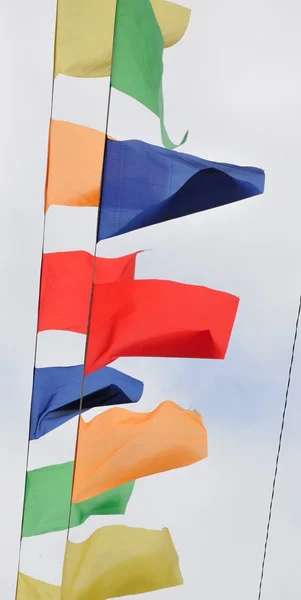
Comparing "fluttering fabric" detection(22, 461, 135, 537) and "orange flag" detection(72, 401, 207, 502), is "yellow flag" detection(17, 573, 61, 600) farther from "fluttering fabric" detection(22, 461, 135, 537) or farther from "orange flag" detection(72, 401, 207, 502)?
"orange flag" detection(72, 401, 207, 502)

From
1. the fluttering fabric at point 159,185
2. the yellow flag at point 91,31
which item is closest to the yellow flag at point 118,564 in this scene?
the fluttering fabric at point 159,185

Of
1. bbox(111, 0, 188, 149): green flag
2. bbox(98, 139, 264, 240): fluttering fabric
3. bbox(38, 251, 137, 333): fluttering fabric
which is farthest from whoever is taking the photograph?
bbox(38, 251, 137, 333): fluttering fabric

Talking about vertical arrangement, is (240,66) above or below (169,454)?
above

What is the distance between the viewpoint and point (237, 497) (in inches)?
265

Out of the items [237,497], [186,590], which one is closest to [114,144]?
[237,497]

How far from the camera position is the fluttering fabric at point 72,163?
5.59m

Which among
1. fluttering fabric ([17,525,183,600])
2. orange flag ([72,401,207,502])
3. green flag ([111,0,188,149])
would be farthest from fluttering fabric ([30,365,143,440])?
green flag ([111,0,188,149])

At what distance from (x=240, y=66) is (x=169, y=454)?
2.78 metres

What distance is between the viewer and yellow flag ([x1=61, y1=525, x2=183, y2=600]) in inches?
224

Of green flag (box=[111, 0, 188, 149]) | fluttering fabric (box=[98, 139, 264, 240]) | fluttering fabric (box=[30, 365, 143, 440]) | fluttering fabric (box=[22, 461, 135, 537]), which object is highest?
green flag (box=[111, 0, 188, 149])

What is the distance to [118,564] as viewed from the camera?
5.81 metres

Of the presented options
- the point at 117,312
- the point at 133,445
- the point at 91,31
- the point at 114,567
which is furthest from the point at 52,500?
the point at 91,31

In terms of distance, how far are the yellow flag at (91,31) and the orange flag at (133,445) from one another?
2.35 m

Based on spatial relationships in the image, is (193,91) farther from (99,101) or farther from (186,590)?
(186,590)
